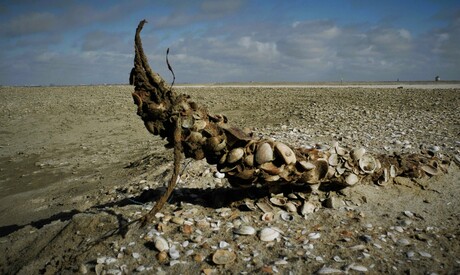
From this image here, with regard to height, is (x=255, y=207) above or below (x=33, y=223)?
above

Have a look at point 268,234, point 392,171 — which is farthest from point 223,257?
point 392,171

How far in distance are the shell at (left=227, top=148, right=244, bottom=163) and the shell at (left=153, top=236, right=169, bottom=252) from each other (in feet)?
3.83

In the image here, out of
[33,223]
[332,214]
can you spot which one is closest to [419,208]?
[332,214]

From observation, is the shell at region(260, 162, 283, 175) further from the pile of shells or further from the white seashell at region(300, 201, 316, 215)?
the white seashell at region(300, 201, 316, 215)

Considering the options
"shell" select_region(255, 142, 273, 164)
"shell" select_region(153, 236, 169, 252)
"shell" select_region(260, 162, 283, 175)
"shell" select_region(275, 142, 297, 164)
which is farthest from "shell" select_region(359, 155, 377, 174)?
"shell" select_region(153, 236, 169, 252)

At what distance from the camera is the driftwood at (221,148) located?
3.44 m

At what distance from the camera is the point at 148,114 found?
11.4ft

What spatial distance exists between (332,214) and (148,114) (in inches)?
105

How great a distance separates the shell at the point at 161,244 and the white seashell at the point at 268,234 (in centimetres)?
106

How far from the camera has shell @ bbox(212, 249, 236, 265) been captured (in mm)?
3129

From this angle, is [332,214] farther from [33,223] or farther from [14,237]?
[33,223]

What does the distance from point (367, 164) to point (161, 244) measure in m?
3.16

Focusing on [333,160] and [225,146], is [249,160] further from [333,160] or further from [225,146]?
[333,160]

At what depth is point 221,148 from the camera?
3.72 m
